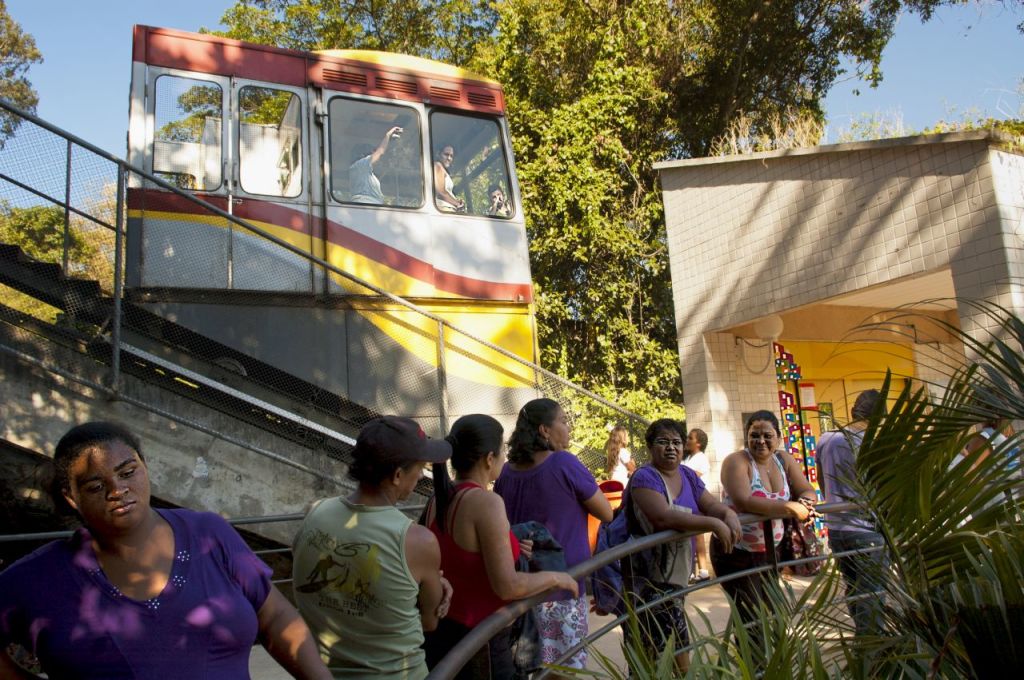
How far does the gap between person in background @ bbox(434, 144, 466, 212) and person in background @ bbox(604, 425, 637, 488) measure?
8.64 ft

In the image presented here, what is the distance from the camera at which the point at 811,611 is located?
288 cm

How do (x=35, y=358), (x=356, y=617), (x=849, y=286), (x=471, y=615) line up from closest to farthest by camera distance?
1. (x=356, y=617)
2. (x=471, y=615)
3. (x=35, y=358)
4. (x=849, y=286)

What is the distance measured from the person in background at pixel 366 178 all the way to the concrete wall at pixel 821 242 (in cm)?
452

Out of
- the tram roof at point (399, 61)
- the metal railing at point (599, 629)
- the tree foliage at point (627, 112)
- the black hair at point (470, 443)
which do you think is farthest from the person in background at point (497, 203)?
the tree foliage at point (627, 112)

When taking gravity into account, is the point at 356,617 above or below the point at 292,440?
below

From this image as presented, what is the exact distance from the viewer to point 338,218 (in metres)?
8.34

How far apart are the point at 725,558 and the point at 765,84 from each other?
17.4 metres

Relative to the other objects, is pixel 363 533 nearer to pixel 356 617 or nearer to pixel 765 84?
pixel 356 617

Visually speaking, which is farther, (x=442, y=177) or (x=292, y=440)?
(x=442, y=177)

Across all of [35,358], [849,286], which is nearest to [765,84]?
[849,286]

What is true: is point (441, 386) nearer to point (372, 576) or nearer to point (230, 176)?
point (230, 176)

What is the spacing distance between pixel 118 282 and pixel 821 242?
23.1 ft

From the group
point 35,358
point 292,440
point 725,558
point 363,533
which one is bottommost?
point 725,558

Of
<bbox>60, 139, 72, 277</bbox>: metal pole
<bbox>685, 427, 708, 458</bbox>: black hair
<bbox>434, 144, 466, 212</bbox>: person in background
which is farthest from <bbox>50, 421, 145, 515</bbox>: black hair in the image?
<bbox>685, 427, 708, 458</bbox>: black hair
